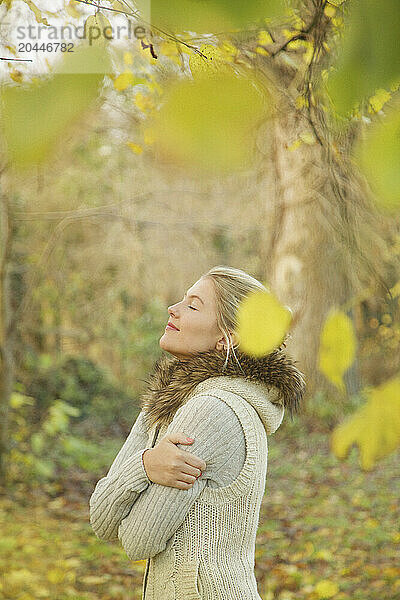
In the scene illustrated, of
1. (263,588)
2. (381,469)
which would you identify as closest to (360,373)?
(381,469)

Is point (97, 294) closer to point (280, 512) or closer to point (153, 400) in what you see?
point (280, 512)

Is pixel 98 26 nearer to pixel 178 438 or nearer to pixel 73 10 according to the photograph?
pixel 73 10

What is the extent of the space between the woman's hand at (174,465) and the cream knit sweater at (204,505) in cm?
2

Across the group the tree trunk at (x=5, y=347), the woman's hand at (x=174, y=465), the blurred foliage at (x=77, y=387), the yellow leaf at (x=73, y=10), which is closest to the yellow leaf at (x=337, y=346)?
the yellow leaf at (x=73, y=10)

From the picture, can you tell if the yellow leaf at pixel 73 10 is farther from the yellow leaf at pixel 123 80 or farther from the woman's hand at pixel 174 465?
the woman's hand at pixel 174 465


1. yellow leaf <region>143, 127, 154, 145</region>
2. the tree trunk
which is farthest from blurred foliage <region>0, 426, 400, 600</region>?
yellow leaf <region>143, 127, 154, 145</region>

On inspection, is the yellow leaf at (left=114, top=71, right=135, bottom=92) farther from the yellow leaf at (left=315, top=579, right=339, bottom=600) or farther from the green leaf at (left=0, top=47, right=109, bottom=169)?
the yellow leaf at (left=315, top=579, right=339, bottom=600)

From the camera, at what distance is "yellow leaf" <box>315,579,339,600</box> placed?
3.27 meters

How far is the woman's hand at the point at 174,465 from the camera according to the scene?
1.11 metres

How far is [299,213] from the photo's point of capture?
4.99 meters

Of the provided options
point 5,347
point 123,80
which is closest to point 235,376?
point 123,80

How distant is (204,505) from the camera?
3.92 feet

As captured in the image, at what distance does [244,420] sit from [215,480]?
11 centimetres

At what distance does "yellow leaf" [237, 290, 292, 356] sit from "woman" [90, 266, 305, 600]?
0.87 meters
